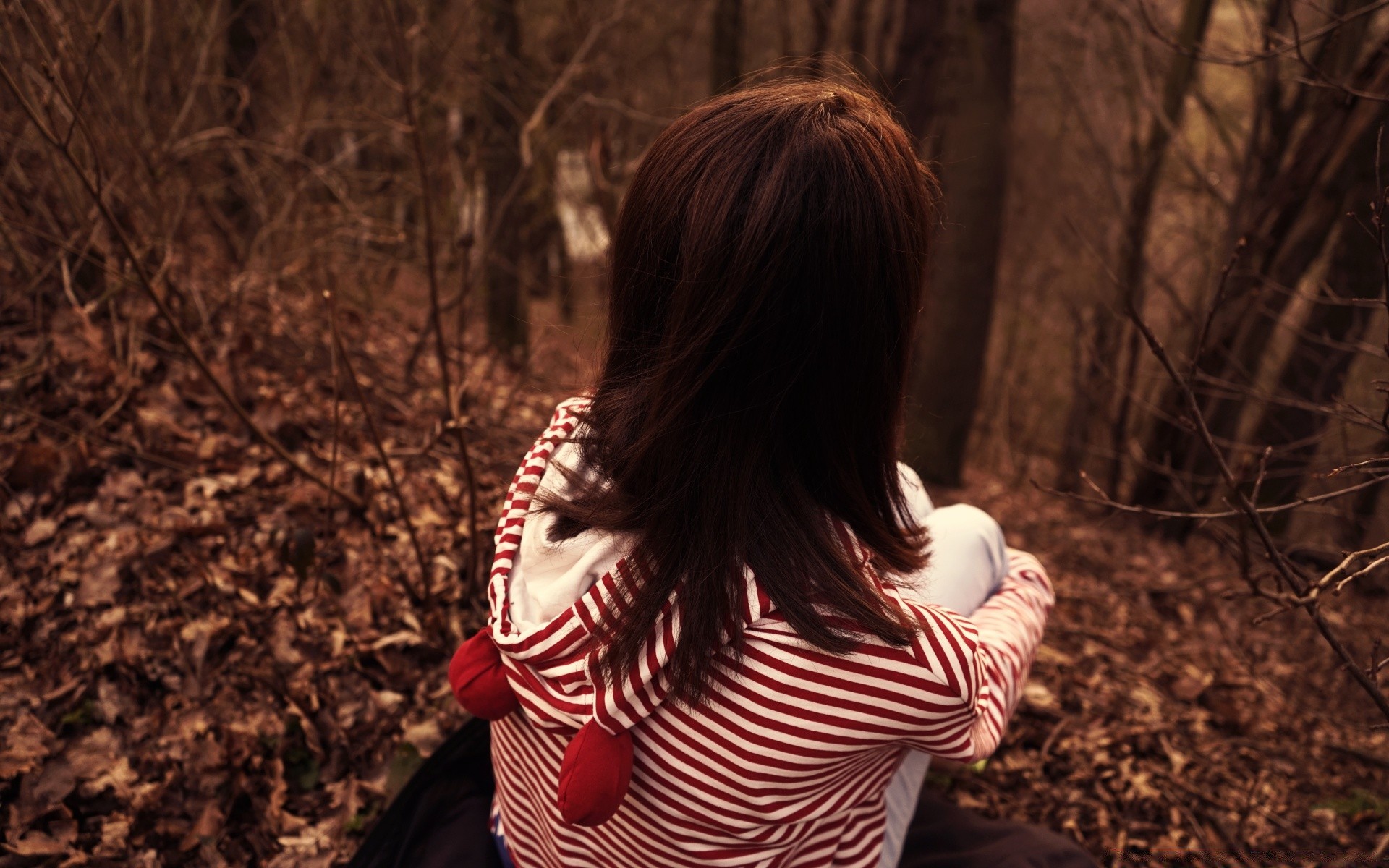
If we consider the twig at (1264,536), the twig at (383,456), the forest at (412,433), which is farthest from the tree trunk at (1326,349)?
the twig at (383,456)

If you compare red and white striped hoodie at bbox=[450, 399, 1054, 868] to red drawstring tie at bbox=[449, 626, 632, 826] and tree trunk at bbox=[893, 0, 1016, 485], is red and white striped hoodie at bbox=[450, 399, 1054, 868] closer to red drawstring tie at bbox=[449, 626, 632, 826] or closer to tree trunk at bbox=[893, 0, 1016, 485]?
red drawstring tie at bbox=[449, 626, 632, 826]

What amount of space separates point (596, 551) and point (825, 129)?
646mm

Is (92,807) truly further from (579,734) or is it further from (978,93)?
(978,93)

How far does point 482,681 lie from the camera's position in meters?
1.34

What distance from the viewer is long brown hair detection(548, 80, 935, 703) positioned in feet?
3.31

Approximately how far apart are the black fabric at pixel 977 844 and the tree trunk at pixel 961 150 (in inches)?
→ 136

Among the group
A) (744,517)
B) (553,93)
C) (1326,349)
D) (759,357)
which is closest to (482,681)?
(744,517)

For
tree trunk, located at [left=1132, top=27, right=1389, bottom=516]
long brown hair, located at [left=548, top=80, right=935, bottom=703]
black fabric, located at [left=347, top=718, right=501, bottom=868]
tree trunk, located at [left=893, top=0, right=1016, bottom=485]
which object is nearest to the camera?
long brown hair, located at [left=548, top=80, right=935, bottom=703]

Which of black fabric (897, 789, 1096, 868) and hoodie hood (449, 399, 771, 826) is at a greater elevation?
hoodie hood (449, 399, 771, 826)

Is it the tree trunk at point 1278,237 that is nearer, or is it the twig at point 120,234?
the twig at point 120,234

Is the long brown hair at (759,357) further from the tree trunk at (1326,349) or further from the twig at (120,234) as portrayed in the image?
the tree trunk at (1326,349)

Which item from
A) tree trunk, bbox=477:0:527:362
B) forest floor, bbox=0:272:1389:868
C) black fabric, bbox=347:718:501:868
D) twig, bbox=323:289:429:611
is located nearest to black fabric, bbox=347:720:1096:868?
black fabric, bbox=347:718:501:868

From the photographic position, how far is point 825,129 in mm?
1009

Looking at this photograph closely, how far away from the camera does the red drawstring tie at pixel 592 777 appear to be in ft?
3.69
